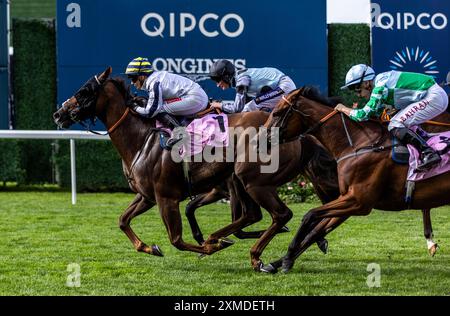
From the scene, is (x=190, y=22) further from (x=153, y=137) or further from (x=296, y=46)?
(x=153, y=137)

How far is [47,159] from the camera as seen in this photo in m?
13.7

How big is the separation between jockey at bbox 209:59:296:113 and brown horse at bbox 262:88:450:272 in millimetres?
647

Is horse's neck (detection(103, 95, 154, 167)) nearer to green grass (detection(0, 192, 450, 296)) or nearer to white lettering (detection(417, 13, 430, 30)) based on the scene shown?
green grass (detection(0, 192, 450, 296))

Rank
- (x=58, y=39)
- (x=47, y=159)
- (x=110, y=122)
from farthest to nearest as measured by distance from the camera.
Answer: (x=47, y=159) → (x=58, y=39) → (x=110, y=122)

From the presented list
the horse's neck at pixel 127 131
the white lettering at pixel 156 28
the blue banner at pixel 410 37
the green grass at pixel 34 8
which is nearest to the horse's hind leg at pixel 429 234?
the horse's neck at pixel 127 131

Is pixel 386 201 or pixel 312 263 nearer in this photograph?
pixel 386 201

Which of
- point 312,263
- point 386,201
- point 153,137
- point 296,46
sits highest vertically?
point 296,46

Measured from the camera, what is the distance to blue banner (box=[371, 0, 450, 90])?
12.7 m

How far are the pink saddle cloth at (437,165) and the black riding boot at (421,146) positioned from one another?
4cm

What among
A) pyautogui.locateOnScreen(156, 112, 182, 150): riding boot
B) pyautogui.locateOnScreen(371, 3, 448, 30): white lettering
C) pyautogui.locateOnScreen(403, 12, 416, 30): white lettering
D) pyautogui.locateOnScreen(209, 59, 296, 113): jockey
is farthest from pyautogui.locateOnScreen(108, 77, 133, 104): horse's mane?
pyautogui.locateOnScreen(403, 12, 416, 30): white lettering

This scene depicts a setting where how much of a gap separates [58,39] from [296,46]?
3304 mm

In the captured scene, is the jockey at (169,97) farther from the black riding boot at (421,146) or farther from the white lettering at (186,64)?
the white lettering at (186,64)
